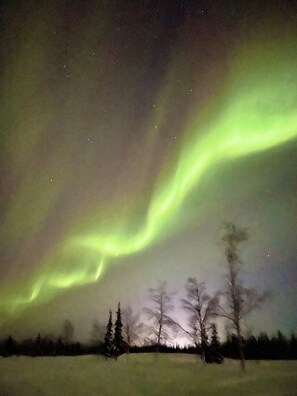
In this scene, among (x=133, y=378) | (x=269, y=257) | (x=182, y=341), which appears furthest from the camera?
(x=269, y=257)

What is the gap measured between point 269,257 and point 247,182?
1.41 meters

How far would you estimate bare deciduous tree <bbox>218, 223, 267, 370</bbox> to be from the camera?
198 inches

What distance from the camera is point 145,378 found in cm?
463

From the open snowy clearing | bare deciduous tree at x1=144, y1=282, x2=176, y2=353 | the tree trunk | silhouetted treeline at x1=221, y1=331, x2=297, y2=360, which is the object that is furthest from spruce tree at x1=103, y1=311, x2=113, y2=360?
the tree trunk

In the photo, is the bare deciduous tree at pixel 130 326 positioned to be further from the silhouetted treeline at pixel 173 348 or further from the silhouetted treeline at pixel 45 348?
the silhouetted treeline at pixel 45 348

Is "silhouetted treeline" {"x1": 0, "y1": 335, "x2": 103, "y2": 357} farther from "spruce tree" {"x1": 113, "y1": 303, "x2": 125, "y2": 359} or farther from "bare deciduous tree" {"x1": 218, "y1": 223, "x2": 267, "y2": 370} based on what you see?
"bare deciduous tree" {"x1": 218, "y1": 223, "x2": 267, "y2": 370}

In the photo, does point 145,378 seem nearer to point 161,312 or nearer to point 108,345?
point 108,345

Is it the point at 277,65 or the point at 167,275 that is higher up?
the point at 277,65

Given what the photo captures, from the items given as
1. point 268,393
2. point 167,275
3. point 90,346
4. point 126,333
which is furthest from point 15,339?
point 268,393

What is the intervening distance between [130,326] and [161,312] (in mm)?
579

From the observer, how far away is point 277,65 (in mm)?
6117

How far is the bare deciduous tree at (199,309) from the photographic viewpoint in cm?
506

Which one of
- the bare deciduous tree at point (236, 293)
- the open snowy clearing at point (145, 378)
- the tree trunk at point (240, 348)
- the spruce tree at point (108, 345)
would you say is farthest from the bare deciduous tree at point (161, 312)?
the tree trunk at point (240, 348)

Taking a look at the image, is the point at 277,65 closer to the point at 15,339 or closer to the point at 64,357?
the point at 64,357
